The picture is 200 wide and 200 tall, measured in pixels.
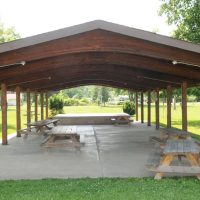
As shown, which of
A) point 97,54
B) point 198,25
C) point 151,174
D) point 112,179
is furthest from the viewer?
point 198,25

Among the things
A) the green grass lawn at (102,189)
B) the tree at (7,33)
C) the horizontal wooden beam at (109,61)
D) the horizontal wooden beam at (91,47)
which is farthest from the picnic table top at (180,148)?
the tree at (7,33)

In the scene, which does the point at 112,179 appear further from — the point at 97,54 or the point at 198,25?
the point at 198,25

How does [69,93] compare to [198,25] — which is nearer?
[198,25]

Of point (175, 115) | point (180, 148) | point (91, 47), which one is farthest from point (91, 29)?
point (175, 115)

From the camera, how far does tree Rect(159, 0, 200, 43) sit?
20625mm

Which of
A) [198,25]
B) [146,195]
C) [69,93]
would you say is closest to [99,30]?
[146,195]

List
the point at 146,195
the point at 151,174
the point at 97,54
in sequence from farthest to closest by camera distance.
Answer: the point at 97,54, the point at 151,174, the point at 146,195

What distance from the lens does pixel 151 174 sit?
25.5ft

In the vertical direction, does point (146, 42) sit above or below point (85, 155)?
above

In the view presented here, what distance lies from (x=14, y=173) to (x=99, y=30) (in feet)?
11.0

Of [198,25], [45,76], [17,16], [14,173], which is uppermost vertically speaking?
[17,16]

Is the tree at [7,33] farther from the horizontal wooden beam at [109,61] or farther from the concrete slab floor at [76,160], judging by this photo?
the horizontal wooden beam at [109,61]

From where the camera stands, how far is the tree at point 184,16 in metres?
20.6

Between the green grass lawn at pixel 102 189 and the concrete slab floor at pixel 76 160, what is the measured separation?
68cm
